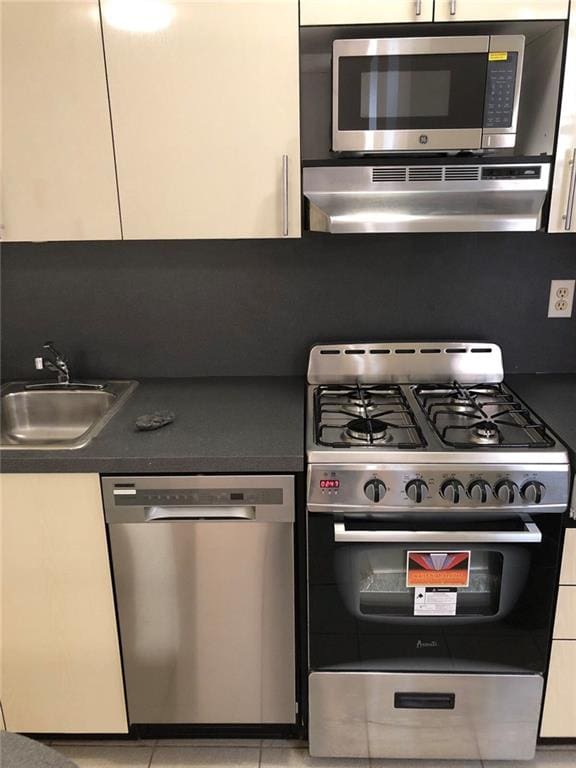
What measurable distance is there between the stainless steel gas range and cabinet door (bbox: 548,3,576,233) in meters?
0.53

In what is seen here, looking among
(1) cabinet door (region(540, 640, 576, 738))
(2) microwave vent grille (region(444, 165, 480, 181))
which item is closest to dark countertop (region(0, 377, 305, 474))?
(2) microwave vent grille (region(444, 165, 480, 181))

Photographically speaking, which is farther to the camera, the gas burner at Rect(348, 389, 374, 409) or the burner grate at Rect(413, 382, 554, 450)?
the gas burner at Rect(348, 389, 374, 409)

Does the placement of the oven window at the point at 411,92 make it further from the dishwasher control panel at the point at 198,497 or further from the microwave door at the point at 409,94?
the dishwasher control panel at the point at 198,497

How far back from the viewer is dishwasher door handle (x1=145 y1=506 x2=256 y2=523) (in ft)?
5.33

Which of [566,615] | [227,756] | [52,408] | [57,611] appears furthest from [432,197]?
[227,756]

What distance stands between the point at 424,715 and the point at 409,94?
1.69 m

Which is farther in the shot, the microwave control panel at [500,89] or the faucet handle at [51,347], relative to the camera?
the faucet handle at [51,347]

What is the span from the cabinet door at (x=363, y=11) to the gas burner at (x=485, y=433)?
1.05 metres

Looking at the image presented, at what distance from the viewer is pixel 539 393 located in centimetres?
198

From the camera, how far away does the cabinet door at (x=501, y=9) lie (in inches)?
61.4

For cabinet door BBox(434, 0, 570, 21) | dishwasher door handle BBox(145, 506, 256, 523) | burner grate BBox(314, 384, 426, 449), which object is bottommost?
dishwasher door handle BBox(145, 506, 256, 523)

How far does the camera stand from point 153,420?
5.72 ft

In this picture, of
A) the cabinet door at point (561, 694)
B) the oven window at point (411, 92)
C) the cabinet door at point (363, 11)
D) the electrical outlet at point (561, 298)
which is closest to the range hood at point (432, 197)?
the oven window at point (411, 92)

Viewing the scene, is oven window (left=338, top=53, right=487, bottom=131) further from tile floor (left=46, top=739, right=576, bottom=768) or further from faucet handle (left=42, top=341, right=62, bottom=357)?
tile floor (left=46, top=739, right=576, bottom=768)
